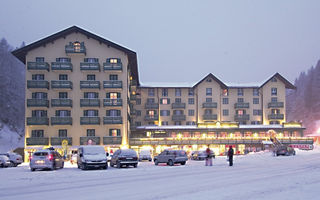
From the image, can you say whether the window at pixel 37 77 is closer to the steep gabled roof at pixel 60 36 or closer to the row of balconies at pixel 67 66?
the row of balconies at pixel 67 66

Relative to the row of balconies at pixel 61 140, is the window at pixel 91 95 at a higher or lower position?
higher

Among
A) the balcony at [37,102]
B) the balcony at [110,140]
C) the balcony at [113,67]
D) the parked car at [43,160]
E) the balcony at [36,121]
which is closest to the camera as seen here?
the parked car at [43,160]

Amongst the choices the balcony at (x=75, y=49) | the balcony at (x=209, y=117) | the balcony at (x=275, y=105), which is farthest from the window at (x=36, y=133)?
the balcony at (x=275, y=105)

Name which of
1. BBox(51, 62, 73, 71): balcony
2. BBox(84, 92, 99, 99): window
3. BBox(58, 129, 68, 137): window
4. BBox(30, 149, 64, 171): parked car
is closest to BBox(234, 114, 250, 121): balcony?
BBox(84, 92, 99, 99): window

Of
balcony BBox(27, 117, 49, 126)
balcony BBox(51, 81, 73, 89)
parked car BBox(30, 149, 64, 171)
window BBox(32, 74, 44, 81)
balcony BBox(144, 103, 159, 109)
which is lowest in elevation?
parked car BBox(30, 149, 64, 171)

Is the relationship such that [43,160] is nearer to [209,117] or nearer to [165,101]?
[209,117]

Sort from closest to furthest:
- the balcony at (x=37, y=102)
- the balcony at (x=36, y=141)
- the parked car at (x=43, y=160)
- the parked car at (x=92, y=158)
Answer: the parked car at (x=43, y=160) < the parked car at (x=92, y=158) < the balcony at (x=36, y=141) < the balcony at (x=37, y=102)

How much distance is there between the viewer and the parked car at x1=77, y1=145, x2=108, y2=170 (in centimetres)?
Answer: 3006

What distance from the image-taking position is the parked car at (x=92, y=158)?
30062mm

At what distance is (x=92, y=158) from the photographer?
30.4 metres

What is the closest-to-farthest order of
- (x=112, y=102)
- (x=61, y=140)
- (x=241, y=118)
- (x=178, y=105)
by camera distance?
(x=61, y=140) < (x=112, y=102) < (x=178, y=105) < (x=241, y=118)

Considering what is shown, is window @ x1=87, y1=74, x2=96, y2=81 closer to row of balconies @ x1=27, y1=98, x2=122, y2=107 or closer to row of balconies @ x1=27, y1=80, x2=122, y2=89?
row of balconies @ x1=27, y1=80, x2=122, y2=89

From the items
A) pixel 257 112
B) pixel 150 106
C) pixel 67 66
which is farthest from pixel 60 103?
pixel 257 112

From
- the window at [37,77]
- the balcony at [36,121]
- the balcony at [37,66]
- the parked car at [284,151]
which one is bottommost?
the parked car at [284,151]
